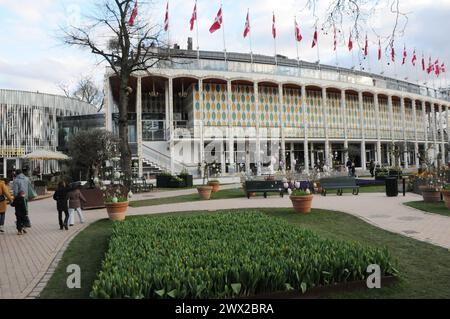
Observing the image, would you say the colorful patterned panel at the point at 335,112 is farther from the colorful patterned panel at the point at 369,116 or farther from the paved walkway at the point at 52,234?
the paved walkway at the point at 52,234

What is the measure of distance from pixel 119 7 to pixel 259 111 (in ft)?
68.6

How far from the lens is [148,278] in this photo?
427 centimetres

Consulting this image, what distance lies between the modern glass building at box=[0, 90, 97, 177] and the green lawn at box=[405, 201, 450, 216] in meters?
43.2

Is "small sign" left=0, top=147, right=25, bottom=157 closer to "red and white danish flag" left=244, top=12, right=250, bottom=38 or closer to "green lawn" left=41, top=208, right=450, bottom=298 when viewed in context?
"red and white danish flag" left=244, top=12, right=250, bottom=38

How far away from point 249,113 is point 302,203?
27.6 metres

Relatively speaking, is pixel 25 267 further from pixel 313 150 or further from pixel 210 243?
pixel 313 150

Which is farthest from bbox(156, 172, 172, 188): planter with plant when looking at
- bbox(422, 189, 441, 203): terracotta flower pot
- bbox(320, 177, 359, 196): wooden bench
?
bbox(422, 189, 441, 203): terracotta flower pot

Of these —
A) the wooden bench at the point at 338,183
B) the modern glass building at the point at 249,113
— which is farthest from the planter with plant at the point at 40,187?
the wooden bench at the point at 338,183

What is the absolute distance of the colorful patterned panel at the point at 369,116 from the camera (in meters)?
45.1

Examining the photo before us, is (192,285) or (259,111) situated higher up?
(259,111)

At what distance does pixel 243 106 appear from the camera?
126ft

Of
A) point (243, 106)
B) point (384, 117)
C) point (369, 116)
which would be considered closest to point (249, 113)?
point (243, 106)

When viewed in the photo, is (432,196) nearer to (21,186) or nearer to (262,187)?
(262,187)
